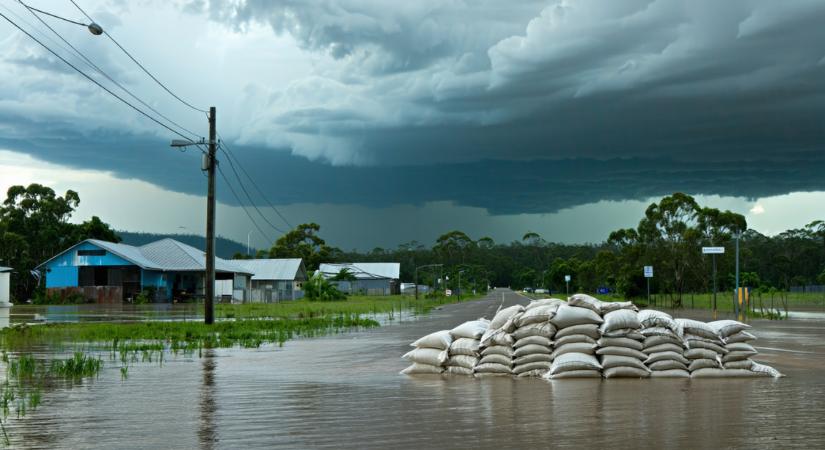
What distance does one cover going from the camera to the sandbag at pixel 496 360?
14.0 metres

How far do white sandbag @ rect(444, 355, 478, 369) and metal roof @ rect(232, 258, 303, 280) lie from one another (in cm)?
7999

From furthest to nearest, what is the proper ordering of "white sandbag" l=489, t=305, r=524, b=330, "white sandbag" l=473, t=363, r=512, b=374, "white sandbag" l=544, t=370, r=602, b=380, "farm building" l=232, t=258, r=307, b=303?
"farm building" l=232, t=258, r=307, b=303 → "white sandbag" l=489, t=305, r=524, b=330 → "white sandbag" l=473, t=363, r=512, b=374 → "white sandbag" l=544, t=370, r=602, b=380

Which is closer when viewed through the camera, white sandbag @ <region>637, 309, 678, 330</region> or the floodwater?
the floodwater

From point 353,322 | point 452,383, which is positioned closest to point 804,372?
point 452,383

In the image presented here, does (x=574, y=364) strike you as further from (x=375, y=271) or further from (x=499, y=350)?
(x=375, y=271)

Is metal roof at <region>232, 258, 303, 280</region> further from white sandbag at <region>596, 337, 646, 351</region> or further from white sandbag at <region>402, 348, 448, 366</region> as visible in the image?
white sandbag at <region>596, 337, 646, 351</region>

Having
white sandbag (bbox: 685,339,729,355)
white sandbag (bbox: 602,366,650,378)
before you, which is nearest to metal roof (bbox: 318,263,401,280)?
white sandbag (bbox: 685,339,729,355)

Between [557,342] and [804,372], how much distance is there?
466 centimetres

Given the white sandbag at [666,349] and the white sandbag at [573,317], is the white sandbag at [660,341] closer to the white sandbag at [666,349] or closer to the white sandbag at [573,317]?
the white sandbag at [666,349]

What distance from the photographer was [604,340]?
13586mm

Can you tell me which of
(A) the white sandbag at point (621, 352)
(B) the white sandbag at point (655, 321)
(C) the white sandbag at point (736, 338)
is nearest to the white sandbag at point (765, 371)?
(C) the white sandbag at point (736, 338)

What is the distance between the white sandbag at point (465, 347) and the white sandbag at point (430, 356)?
0.19 metres

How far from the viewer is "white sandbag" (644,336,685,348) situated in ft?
44.8

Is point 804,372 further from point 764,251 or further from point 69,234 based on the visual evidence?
point 764,251
